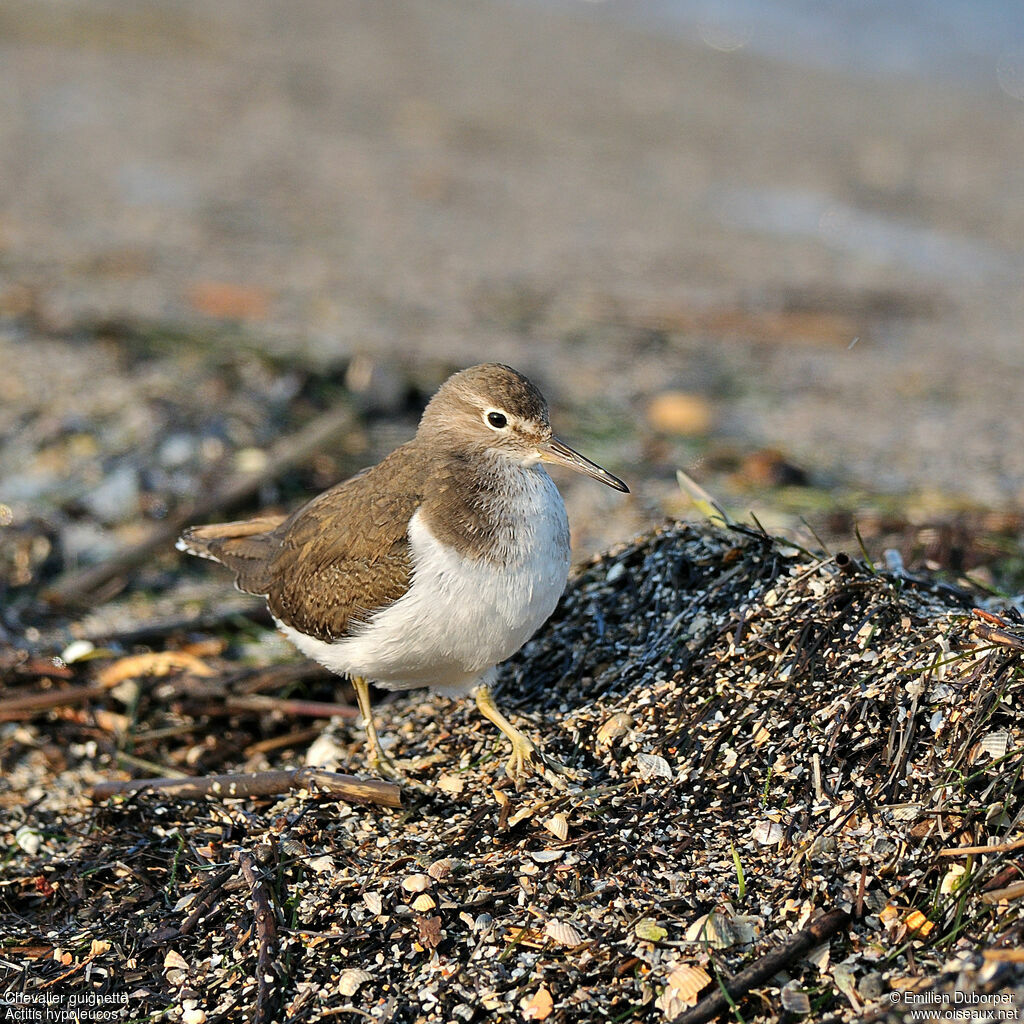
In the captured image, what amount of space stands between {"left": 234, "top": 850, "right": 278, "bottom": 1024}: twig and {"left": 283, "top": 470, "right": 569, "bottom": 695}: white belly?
76 cm

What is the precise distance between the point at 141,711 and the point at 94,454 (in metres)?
2.06

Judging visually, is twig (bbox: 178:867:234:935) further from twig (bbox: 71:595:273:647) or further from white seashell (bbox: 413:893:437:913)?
twig (bbox: 71:595:273:647)

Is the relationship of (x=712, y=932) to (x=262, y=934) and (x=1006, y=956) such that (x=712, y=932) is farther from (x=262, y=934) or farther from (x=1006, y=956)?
(x=262, y=934)

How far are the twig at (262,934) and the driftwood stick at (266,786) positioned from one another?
350 mm

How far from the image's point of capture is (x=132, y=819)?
4000 millimetres

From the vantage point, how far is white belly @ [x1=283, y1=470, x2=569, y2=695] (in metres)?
3.72

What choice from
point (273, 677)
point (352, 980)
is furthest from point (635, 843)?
point (273, 677)

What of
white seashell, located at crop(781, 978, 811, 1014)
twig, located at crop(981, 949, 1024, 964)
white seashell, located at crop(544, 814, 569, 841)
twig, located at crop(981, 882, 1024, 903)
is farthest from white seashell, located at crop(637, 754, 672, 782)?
twig, located at crop(981, 949, 1024, 964)

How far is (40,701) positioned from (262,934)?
1809mm

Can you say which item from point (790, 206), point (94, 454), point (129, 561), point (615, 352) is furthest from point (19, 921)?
point (790, 206)

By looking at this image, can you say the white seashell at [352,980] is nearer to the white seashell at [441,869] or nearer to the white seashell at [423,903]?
the white seashell at [423,903]

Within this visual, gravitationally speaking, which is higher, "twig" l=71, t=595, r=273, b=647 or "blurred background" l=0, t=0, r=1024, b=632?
"blurred background" l=0, t=0, r=1024, b=632

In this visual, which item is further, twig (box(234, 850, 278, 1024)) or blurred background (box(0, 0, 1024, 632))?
blurred background (box(0, 0, 1024, 632))

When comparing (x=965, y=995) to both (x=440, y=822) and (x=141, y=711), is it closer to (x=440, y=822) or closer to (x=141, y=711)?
(x=440, y=822)
